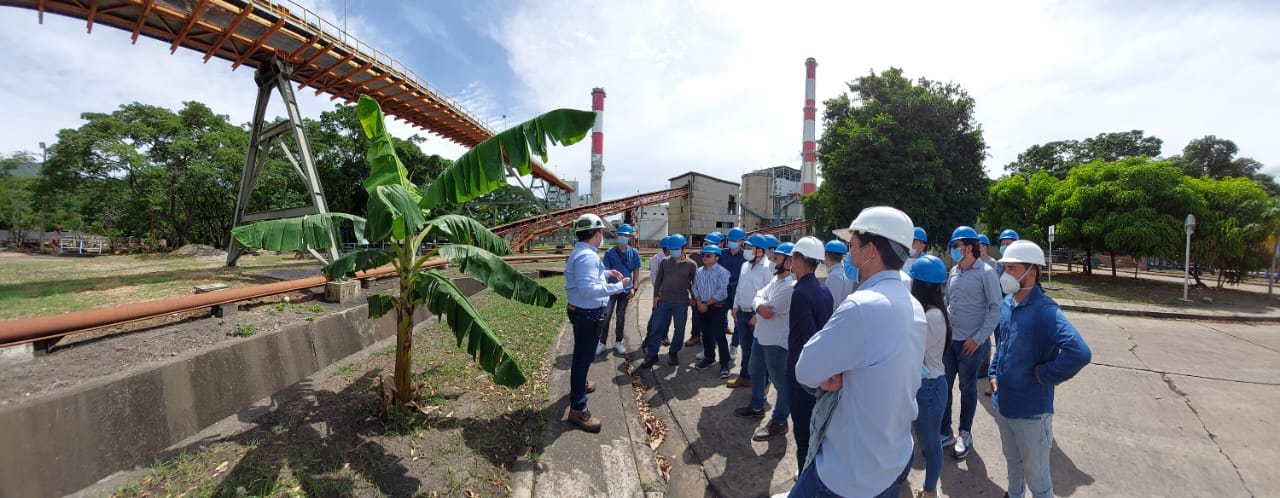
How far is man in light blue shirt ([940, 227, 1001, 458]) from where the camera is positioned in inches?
134

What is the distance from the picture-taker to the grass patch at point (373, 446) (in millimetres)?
2451

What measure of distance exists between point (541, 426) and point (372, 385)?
5.58 ft

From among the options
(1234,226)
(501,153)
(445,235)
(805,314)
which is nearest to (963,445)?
(805,314)

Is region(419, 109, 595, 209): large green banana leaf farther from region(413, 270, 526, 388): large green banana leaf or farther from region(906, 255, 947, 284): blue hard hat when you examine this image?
region(906, 255, 947, 284): blue hard hat

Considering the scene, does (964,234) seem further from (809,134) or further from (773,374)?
(809,134)

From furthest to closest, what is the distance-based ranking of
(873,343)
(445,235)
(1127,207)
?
(1127,207) → (445,235) → (873,343)

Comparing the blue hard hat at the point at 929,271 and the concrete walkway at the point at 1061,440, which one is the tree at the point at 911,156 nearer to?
the concrete walkway at the point at 1061,440

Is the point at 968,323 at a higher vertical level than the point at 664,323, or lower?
higher

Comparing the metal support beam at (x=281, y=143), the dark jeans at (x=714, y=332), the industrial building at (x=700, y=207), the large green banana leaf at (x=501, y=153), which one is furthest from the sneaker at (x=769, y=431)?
the industrial building at (x=700, y=207)

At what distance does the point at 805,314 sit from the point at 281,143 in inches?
445

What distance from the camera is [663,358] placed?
5824mm

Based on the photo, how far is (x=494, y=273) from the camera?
10.9 feet

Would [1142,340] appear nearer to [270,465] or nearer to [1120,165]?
[1120,165]

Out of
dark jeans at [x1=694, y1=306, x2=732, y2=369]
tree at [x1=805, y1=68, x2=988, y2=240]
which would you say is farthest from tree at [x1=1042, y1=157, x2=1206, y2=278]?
dark jeans at [x1=694, y1=306, x2=732, y2=369]
